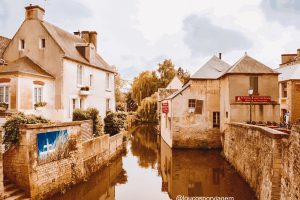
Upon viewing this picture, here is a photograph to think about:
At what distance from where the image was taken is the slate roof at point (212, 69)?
77.2 ft

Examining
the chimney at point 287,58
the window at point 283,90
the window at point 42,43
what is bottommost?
the window at point 283,90

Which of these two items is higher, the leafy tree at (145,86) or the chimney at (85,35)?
the chimney at (85,35)

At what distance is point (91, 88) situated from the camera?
75.2 ft

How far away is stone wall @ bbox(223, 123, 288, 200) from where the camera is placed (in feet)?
28.6

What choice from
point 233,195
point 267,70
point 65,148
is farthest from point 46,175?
point 267,70

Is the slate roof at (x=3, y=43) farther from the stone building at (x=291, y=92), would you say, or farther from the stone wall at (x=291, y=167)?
the stone building at (x=291, y=92)

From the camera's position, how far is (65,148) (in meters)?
12.8

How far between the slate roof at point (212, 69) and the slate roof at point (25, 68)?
12064 mm

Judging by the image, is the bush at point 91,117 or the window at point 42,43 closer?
the bush at point 91,117

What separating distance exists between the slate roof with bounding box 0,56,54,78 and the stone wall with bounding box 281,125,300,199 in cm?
1437

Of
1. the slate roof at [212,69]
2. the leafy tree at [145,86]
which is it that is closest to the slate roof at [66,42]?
the slate roof at [212,69]

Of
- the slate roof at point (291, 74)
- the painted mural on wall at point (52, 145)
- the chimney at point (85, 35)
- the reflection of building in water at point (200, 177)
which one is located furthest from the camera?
the chimney at point (85, 35)

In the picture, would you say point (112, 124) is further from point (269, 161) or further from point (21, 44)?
point (269, 161)

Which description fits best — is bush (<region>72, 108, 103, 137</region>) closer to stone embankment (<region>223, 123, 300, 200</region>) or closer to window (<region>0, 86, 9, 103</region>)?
window (<region>0, 86, 9, 103</region>)
